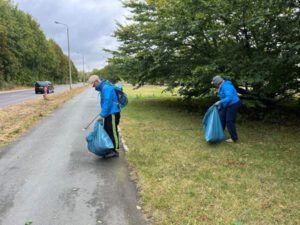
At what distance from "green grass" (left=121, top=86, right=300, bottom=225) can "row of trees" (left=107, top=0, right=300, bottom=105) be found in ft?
6.47

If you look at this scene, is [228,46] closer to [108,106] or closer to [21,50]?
[108,106]

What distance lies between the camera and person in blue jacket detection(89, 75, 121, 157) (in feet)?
23.7

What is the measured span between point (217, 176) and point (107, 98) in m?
2.71

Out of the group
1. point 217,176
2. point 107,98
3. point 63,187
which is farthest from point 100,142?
point 217,176

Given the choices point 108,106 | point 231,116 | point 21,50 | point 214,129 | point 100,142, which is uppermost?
point 21,50

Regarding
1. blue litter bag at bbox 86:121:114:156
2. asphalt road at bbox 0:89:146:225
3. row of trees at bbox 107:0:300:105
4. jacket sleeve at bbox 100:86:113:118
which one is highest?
row of trees at bbox 107:0:300:105

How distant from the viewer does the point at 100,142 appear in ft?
23.2

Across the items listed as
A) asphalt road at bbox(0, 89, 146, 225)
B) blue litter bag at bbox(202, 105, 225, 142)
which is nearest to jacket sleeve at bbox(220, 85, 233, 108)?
blue litter bag at bbox(202, 105, 225, 142)

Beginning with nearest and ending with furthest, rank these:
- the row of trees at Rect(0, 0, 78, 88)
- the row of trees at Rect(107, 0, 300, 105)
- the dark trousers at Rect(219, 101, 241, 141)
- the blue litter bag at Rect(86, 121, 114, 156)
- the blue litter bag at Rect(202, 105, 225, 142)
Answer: the blue litter bag at Rect(86, 121, 114, 156)
the blue litter bag at Rect(202, 105, 225, 142)
the dark trousers at Rect(219, 101, 241, 141)
the row of trees at Rect(107, 0, 300, 105)
the row of trees at Rect(0, 0, 78, 88)

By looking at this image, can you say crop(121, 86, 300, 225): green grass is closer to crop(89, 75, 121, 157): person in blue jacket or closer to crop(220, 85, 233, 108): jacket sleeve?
crop(89, 75, 121, 157): person in blue jacket

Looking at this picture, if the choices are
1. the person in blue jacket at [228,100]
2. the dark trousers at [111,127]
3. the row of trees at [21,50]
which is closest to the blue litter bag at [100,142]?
the dark trousers at [111,127]

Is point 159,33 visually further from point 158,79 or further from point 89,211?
point 89,211

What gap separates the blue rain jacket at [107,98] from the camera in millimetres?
7215

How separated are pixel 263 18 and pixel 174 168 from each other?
18.4 ft
